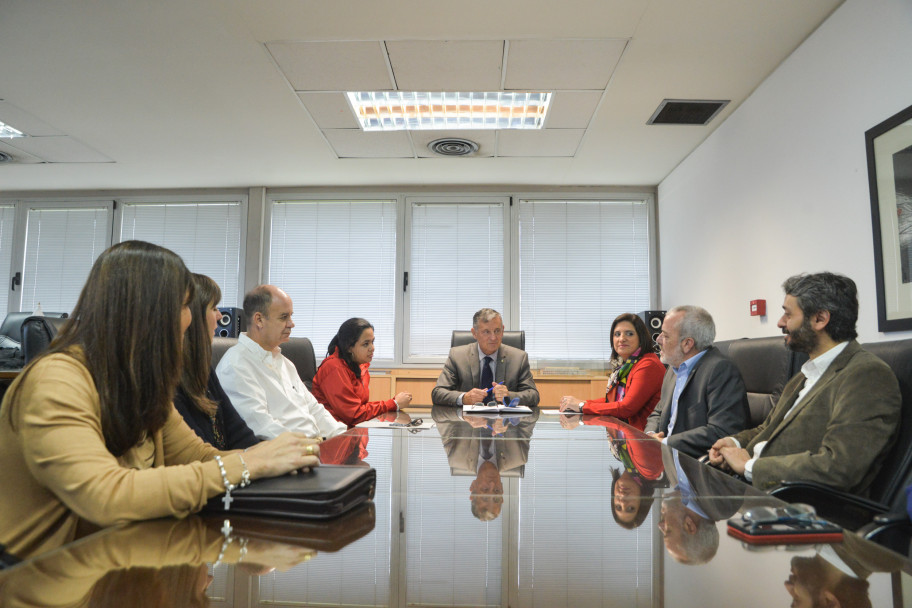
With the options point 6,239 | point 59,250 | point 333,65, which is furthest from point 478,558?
point 6,239

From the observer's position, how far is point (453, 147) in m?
5.28

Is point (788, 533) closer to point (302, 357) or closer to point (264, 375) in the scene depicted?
point (264, 375)

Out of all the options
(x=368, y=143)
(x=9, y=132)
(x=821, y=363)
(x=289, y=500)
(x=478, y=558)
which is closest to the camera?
(x=478, y=558)

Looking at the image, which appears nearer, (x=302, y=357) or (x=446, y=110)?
(x=302, y=357)

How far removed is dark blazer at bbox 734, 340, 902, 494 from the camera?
1.75 metres

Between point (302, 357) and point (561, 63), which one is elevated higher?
point (561, 63)

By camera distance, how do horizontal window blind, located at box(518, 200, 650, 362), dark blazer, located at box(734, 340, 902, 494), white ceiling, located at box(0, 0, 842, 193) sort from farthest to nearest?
horizontal window blind, located at box(518, 200, 650, 362)
white ceiling, located at box(0, 0, 842, 193)
dark blazer, located at box(734, 340, 902, 494)

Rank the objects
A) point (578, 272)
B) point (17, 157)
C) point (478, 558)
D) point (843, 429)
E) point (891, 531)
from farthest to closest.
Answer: point (578, 272) < point (17, 157) < point (843, 429) < point (891, 531) < point (478, 558)

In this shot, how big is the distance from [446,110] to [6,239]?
549 cm

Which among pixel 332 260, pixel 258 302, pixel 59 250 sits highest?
pixel 59 250

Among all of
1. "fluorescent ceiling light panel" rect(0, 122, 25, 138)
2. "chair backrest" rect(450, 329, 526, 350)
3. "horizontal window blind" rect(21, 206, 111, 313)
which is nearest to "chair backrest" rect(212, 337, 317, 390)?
"chair backrest" rect(450, 329, 526, 350)

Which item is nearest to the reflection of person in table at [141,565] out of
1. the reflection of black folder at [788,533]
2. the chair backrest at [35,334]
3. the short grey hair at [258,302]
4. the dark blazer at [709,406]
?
the reflection of black folder at [788,533]

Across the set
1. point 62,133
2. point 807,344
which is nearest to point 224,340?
point 807,344

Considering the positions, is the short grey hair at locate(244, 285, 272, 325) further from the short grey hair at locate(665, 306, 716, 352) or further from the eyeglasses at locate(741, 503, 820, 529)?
the eyeglasses at locate(741, 503, 820, 529)
